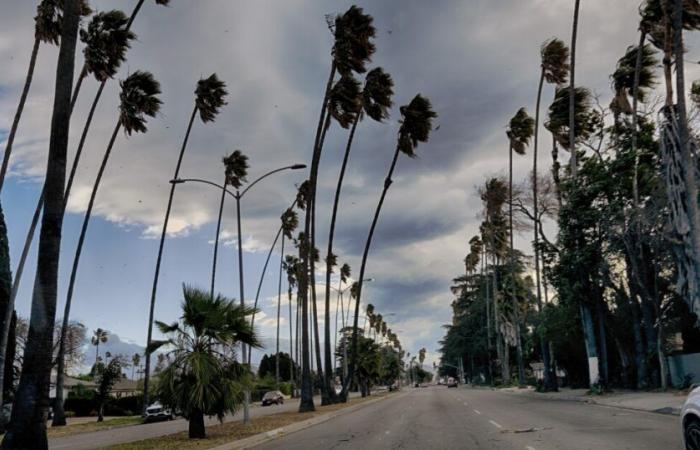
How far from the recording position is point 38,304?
1227cm

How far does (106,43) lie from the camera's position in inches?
1142

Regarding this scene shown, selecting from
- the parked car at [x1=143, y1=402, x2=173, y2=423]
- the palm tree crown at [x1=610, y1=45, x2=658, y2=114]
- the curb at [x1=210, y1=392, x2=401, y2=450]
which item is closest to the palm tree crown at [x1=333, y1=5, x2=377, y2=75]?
the palm tree crown at [x1=610, y1=45, x2=658, y2=114]

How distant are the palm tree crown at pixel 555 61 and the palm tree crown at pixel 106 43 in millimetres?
25770

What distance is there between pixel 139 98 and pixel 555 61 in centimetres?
2617

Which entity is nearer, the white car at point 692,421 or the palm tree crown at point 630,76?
the white car at point 692,421

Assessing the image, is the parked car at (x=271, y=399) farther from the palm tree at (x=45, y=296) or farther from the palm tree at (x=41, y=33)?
the palm tree at (x=45, y=296)

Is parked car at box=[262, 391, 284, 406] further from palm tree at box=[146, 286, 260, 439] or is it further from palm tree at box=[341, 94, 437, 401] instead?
palm tree at box=[146, 286, 260, 439]

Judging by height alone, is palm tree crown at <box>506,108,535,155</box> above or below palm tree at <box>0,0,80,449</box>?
above

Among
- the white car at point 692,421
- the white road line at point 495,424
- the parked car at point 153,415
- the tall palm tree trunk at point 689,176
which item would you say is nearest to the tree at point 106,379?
the parked car at point 153,415

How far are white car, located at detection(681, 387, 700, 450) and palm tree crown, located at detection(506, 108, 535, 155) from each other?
1738 inches

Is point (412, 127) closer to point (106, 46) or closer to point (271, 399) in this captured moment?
point (106, 46)

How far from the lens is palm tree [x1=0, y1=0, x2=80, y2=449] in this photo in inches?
461

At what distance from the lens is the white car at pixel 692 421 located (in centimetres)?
734

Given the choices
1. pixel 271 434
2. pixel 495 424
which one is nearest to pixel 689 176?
pixel 495 424
